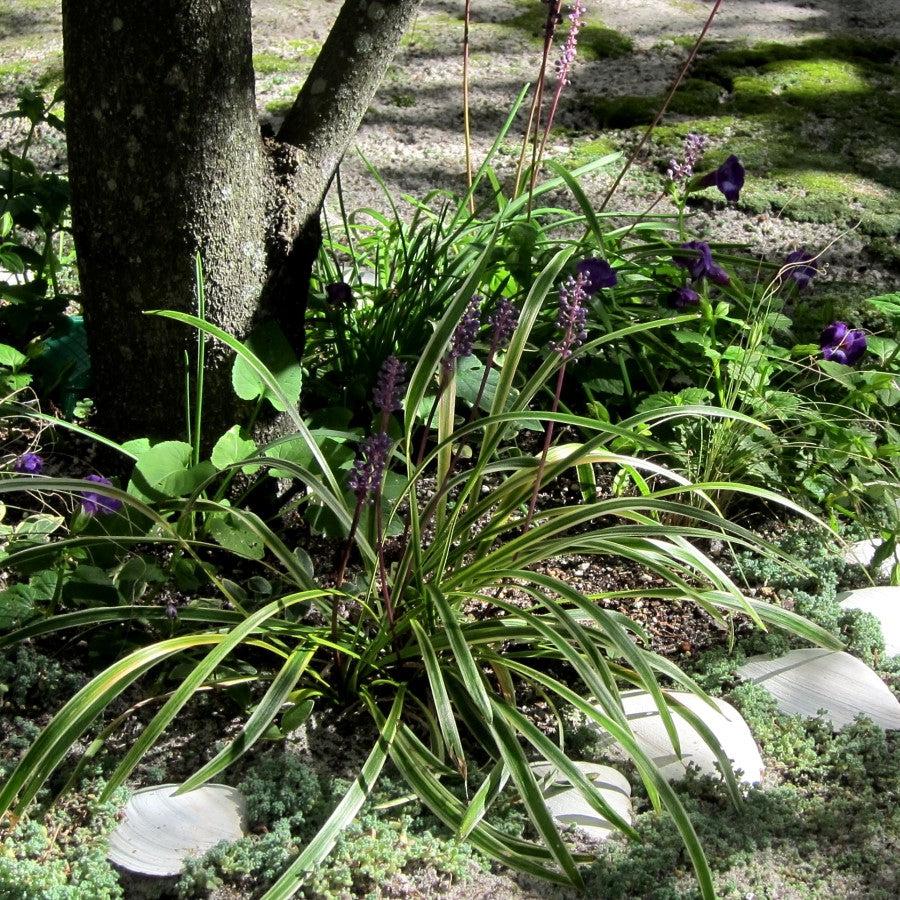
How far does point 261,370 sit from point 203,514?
411mm

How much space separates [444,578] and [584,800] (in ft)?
1.53

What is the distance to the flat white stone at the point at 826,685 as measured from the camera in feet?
6.45

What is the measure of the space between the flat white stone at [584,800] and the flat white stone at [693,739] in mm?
79

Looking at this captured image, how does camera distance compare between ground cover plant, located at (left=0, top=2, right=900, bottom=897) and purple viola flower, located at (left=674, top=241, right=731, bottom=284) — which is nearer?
ground cover plant, located at (left=0, top=2, right=900, bottom=897)

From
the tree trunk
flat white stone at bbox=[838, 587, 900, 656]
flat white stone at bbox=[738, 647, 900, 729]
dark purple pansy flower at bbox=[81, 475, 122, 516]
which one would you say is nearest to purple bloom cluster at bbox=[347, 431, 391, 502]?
dark purple pansy flower at bbox=[81, 475, 122, 516]

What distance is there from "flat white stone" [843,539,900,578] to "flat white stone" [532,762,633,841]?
89 cm

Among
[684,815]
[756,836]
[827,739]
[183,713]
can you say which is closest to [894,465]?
[827,739]

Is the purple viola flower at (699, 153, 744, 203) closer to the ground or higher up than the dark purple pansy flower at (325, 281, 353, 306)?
higher up

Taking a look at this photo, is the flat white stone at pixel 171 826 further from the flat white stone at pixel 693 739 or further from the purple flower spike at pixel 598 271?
the purple flower spike at pixel 598 271

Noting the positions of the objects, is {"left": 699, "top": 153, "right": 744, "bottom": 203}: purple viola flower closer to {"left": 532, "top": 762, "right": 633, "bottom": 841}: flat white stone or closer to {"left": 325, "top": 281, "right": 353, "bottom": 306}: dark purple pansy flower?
{"left": 325, "top": 281, "right": 353, "bottom": 306}: dark purple pansy flower

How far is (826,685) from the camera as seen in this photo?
2010mm

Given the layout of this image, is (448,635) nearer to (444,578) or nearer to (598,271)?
(444,578)

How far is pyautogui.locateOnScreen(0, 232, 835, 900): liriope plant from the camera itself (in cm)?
155

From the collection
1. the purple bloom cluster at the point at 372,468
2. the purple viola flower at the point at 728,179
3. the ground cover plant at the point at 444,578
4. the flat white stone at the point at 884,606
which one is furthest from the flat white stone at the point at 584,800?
the purple viola flower at the point at 728,179
